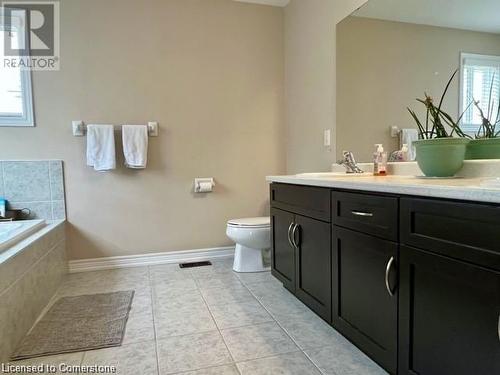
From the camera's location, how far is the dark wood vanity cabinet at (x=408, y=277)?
0.88 metres

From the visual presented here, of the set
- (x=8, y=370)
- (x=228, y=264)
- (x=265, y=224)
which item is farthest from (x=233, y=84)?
(x=8, y=370)

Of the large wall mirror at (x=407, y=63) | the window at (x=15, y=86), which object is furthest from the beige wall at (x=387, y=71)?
the window at (x=15, y=86)

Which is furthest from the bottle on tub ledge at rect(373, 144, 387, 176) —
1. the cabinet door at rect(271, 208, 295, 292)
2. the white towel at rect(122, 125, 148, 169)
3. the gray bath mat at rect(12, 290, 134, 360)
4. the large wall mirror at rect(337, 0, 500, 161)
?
the white towel at rect(122, 125, 148, 169)

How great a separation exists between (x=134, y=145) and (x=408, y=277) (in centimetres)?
225

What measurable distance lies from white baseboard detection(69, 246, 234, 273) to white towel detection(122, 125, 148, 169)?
2.64 feet

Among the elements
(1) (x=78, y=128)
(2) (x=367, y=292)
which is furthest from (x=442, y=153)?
(1) (x=78, y=128)

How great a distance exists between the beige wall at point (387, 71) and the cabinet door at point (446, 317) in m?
0.97

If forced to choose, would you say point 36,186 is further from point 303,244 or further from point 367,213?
point 367,213

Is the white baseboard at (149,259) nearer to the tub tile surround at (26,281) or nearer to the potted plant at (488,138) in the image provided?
the tub tile surround at (26,281)

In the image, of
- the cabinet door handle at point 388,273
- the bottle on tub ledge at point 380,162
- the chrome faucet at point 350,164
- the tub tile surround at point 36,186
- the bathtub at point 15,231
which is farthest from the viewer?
the tub tile surround at point 36,186

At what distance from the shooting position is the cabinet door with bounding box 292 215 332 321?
162cm

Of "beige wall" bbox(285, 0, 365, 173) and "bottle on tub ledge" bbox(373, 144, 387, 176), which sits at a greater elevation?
"beige wall" bbox(285, 0, 365, 173)

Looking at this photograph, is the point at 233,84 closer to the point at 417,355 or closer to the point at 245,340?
the point at 245,340

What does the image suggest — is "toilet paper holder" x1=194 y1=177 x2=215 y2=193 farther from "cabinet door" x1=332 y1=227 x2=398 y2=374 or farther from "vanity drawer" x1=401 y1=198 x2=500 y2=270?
"vanity drawer" x1=401 y1=198 x2=500 y2=270
